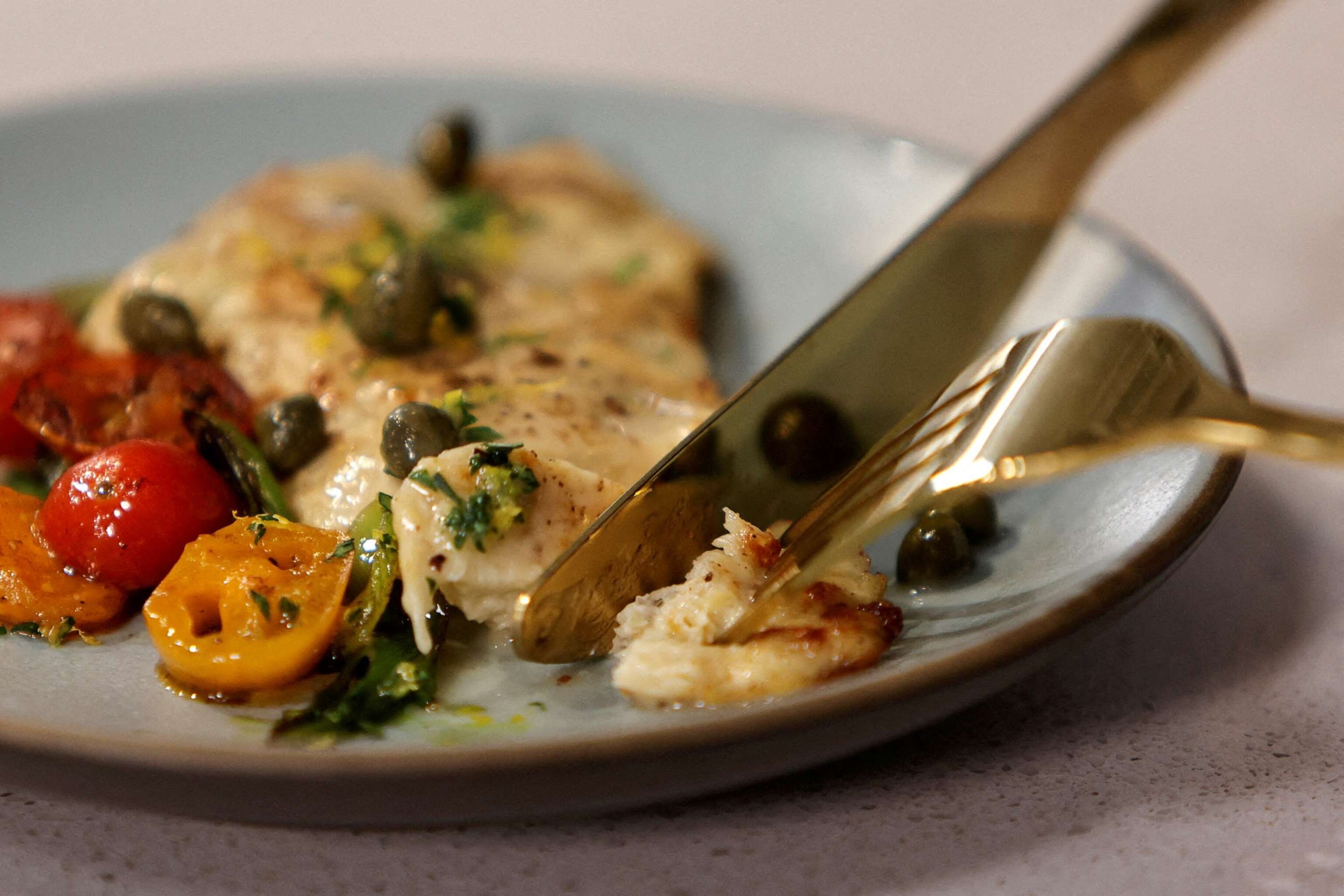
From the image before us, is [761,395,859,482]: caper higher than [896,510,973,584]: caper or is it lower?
higher

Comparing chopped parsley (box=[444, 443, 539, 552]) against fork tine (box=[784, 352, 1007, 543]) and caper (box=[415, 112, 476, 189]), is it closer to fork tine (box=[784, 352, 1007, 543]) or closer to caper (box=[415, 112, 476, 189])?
fork tine (box=[784, 352, 1007, 543])

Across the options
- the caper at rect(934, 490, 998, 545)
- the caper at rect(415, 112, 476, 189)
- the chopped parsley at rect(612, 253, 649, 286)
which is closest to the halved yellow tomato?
the caper at rect(934, 490, 998, 545)

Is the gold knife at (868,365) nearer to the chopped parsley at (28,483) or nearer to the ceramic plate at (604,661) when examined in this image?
the ceramic plate at (604,661)

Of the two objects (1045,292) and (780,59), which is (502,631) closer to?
(1045,292)

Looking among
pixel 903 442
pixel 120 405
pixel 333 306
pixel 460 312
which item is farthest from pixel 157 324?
pixel 903 442

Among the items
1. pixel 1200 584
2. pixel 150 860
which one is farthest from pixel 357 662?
pixel 1200 584

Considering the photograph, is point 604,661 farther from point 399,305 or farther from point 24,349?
point 24,349

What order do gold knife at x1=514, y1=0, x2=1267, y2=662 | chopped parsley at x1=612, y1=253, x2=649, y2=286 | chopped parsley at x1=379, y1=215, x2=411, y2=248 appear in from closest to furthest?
gold knife at x1=514, y1=0, x2=1267, y2=662, chopped parsley at x1=379, y1=215, x2=411, y2=248, chopped parsley at x1=612, y1=253, x2=649, y2=286
